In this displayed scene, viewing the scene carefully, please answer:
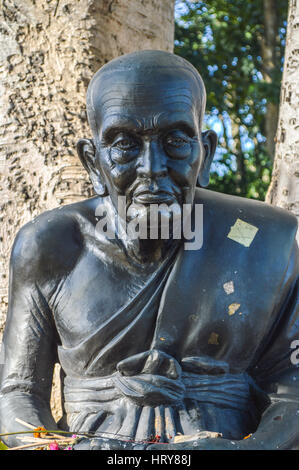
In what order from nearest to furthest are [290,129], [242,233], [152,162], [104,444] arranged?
[104,444] → [152,162] → [242,233] → [290,129]

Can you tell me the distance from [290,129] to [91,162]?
1586mm

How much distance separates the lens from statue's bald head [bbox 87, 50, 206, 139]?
262 centimetres

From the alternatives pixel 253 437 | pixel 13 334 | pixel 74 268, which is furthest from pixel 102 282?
pixel 253 437

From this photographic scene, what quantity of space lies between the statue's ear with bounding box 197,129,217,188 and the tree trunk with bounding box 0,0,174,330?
1.31m

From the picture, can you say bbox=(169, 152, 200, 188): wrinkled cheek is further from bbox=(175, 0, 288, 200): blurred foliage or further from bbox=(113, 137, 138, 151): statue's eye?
bbox=(175, 0, 288, 200): blurred foliage

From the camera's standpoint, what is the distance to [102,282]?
9.18ft

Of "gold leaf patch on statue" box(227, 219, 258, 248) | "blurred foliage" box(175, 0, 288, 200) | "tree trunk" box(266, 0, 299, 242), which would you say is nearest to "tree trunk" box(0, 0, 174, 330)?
"tree trunk" box(266, 0, 299, 242)

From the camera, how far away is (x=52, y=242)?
Result: 113 inches

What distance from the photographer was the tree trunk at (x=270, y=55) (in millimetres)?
8930

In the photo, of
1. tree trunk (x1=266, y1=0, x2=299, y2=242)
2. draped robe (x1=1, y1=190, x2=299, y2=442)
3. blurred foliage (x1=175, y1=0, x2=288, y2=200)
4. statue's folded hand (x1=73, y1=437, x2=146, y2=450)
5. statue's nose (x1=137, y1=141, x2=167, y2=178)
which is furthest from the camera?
blurred foliage (x1=175, y1=0, x2=288, y2=200)

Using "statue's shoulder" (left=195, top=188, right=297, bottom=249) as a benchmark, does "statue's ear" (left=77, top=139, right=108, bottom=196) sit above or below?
above

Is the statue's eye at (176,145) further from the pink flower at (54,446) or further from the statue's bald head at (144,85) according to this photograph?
the pink flower at (54,446)

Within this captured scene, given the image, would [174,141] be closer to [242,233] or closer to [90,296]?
[242,233]

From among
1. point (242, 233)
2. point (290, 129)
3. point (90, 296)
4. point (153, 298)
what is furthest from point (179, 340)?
point (290, 129)
